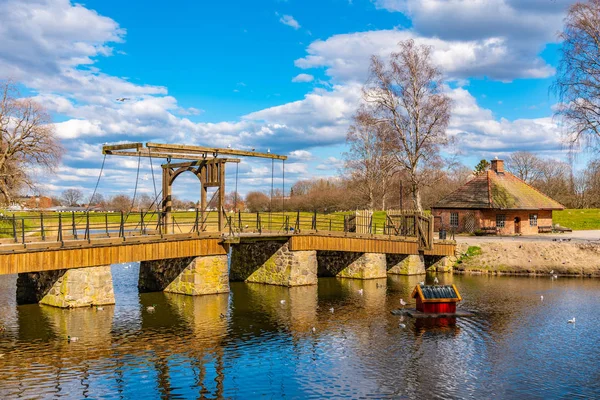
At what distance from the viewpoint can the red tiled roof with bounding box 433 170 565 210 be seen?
45.8m

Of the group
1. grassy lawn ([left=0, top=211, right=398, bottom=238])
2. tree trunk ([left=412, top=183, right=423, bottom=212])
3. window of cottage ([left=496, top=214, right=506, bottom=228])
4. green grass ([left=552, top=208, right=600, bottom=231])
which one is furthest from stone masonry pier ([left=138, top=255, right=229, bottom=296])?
green grass ([left=552, top=208, right=600, bottom=231])

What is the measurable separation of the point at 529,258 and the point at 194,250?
22.9 metres

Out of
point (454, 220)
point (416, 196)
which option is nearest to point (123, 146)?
point (416, 196)

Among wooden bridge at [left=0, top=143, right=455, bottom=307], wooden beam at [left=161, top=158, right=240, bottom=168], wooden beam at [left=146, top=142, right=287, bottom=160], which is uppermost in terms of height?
wooden beam at [left=146, top=142, right=287, bottom=160]

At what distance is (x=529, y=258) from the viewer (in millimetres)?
36219

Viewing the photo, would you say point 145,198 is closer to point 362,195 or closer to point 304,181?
point 304,181

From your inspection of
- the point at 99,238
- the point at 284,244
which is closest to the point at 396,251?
the point at 284,244

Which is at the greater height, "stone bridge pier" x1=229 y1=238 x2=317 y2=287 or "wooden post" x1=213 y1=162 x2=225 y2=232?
"wooden post" x1=213 y1=162 x2=225 y2=232

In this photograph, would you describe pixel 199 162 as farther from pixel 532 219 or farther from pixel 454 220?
pixel 532 219

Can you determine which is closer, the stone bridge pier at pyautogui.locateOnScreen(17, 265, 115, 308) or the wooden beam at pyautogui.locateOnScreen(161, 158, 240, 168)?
the stone bridge pier at pyautogui.locateOnScreen(17, 265, 115, 308)

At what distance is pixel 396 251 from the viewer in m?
34.4

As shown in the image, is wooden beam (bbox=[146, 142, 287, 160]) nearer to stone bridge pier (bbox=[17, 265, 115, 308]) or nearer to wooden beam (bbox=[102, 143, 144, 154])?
wooden beam (bbox=[102, 143, 144, 154])

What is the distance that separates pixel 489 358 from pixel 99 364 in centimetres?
1166

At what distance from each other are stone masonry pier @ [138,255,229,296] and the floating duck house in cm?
993
